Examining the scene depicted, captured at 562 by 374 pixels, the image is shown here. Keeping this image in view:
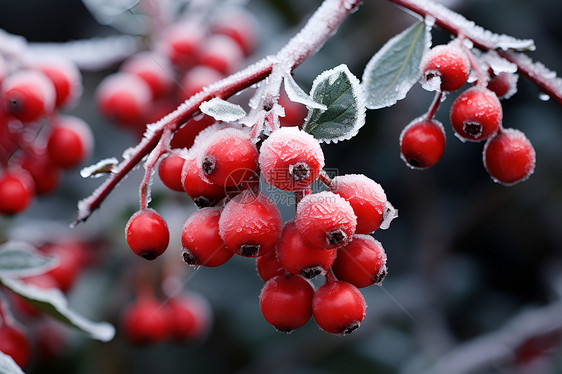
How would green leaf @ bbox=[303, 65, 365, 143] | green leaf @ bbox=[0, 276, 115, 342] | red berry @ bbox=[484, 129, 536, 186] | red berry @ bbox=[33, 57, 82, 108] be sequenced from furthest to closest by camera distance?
red berry @ bbox=[33, 57, 82, 108], green leaf @ bbox=[0, 276, 115, 342], red berry @ bbox=[484, 129, 536, 186], green leaf @ bbox=[303, 65, 365, 143]

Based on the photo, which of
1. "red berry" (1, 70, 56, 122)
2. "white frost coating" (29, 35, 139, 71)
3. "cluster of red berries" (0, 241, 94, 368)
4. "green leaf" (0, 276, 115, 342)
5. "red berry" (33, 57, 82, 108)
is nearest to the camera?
"green leaf" (0, 276, 115, 342)

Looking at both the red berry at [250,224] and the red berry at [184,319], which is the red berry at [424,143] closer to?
the red berry at [250,224]

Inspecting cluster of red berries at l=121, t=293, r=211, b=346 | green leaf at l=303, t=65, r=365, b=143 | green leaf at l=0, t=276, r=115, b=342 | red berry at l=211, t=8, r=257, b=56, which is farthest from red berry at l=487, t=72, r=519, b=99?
cluster of red berries at l=121, t=293, r=211, b=346

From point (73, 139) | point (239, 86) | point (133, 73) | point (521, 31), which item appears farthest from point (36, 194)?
point (521, 31)

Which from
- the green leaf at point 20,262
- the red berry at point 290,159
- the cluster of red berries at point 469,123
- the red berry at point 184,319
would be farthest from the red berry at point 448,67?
the red berry at point 184,319

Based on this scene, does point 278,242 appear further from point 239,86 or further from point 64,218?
point 64,218

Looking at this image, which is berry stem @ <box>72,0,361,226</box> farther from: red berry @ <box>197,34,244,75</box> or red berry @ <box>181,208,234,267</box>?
red berry @ <box>197,34,244,75</box>

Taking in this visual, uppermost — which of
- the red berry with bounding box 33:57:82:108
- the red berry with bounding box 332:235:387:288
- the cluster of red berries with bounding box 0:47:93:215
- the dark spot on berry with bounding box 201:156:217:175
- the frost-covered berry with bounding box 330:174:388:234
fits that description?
the frost-covered berry with bounding box 330:174:388:234
